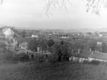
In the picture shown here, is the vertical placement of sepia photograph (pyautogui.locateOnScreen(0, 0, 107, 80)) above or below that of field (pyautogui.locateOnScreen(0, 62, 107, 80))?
above

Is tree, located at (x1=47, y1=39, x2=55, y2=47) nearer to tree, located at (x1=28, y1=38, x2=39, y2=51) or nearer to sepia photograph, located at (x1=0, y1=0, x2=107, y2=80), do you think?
sepia photograph, located at (x1=0, y1=0, x2=107, y2=80)

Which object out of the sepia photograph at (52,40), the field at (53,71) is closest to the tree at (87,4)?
the sepia photograph at (52,40)

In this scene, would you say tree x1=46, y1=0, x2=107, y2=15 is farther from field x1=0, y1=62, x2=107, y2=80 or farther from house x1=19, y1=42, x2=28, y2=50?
field x1=0, y1=62, x2=107, y2=80

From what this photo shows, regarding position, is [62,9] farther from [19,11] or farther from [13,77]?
[13,77]

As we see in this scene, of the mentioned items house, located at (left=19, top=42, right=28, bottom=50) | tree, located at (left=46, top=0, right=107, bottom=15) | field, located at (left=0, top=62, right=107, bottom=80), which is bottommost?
field, located at (left=0, top=62, right=107, bottom=80)

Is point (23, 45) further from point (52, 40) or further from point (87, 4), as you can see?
point (87, 4)

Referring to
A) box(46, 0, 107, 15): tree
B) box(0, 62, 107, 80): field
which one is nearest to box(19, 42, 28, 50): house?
box(0, 62, 107, 80): field

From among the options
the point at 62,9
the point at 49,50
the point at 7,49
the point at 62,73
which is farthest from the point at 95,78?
the point at 7,49
